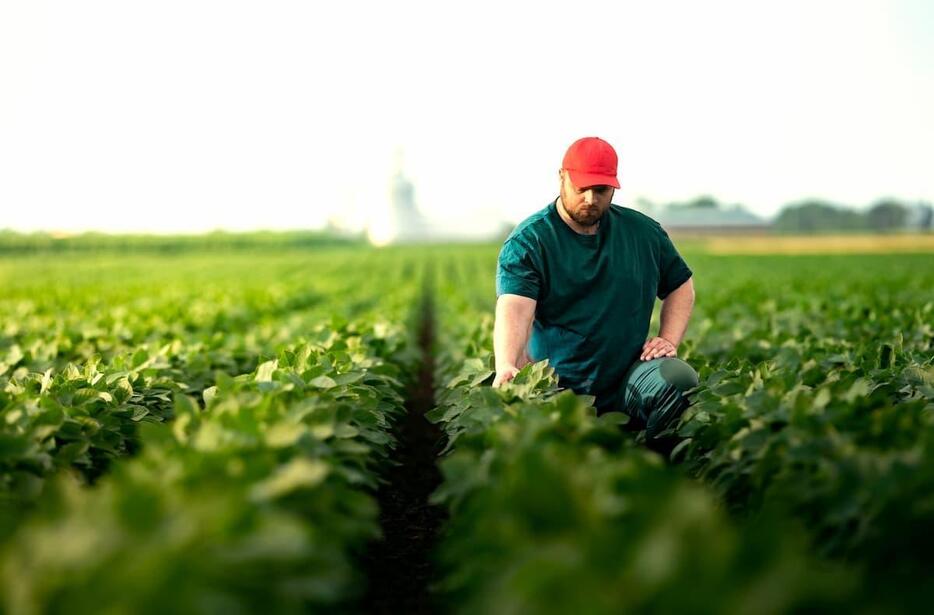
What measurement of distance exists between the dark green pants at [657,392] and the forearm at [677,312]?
431 mm

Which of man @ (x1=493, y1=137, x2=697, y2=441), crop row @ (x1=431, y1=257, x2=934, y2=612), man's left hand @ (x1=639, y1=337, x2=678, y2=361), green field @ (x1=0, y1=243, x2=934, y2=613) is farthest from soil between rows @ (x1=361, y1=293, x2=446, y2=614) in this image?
man's left hand @ (x1=639, y1=337, x2=678, y2=361)

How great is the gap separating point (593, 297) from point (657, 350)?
48 centimetres

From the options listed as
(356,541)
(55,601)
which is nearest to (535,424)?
(356,541)

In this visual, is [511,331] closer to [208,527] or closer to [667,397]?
A: [667,397]

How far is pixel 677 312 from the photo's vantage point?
548 cm

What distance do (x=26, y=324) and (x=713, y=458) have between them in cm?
1034

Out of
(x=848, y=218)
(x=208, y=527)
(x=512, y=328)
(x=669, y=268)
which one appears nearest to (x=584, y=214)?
(x=512, y=328)

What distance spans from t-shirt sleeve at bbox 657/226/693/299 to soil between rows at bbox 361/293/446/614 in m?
1.69

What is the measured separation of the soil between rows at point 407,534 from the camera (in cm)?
450

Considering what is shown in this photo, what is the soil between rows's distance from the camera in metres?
4.50

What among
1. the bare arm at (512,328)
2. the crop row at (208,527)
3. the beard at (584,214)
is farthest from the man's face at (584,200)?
the crop row at (208,527)

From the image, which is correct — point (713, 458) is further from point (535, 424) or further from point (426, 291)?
point (426, 291)

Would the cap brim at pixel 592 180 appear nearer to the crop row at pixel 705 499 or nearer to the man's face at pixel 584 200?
the man's face at pixel 584 200

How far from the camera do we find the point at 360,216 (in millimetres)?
140500
